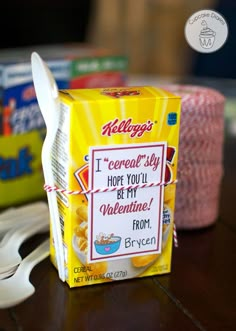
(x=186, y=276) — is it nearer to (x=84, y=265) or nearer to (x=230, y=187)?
(x=84, y=265)

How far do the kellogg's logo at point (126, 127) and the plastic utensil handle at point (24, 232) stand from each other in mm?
210

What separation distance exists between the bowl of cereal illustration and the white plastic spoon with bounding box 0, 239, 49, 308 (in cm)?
9

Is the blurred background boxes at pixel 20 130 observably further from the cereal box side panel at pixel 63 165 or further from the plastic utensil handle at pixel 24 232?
the cereal box side panel at pixel 63 165

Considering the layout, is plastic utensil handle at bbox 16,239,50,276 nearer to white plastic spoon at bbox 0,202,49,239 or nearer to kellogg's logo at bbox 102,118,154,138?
white plastic spoon at bbox 0,202,49,239

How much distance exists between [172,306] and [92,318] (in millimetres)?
96

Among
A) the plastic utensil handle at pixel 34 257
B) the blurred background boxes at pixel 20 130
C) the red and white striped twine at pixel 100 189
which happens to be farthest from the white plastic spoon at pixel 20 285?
the blurred background boxes at pixel 20 130

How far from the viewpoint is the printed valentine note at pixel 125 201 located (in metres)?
0.75

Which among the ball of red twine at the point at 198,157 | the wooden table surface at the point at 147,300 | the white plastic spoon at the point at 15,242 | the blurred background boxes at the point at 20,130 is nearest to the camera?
the wooden table surface at the point at 147,300

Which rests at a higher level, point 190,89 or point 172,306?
point 190,89

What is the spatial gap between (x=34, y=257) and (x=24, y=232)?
0.06 metres

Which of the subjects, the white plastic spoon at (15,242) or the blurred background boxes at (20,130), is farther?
the blurred background boxes at (20,130)

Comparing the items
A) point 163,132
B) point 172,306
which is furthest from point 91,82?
point 172,306

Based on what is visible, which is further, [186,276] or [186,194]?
[186,194]

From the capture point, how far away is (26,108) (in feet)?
3.43
